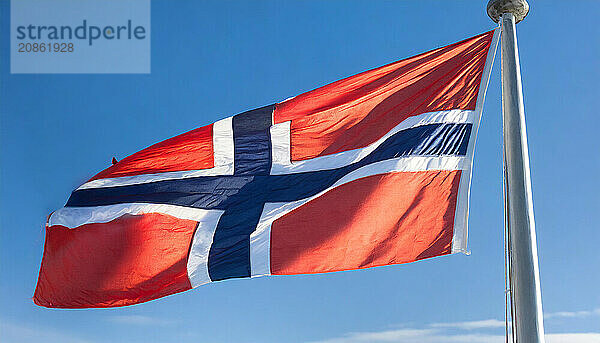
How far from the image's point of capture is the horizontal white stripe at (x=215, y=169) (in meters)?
10.0

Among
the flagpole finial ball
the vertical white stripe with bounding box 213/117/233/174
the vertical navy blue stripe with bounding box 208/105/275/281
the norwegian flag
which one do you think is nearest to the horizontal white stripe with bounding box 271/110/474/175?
the norwegian flag

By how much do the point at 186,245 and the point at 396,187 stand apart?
2.92 meters

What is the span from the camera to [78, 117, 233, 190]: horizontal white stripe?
1004cm

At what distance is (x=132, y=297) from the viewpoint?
374 inches

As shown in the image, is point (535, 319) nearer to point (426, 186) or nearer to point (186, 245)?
point (426, 186)

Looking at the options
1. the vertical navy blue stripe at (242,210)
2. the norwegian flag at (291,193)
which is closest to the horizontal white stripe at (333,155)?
the norwegian flag at (291,193)

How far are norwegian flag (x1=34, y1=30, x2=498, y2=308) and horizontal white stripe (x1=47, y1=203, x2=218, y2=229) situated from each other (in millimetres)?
16

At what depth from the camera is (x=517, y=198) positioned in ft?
24.4

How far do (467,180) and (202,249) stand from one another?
3.58m

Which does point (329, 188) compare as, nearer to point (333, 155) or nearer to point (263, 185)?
point (333, 155)

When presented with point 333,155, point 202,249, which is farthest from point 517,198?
point 202,249

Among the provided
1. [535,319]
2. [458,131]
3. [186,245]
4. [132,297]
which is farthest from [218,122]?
[535,319]

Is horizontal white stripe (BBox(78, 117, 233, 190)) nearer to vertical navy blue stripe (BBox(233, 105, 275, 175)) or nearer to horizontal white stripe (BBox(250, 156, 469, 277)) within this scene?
vertical navy blue stripe (BBox(233, 105, 275, 175))

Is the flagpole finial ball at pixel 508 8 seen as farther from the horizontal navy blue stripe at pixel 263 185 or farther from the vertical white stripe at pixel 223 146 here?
the vertical white stripe at pixel 223 146
